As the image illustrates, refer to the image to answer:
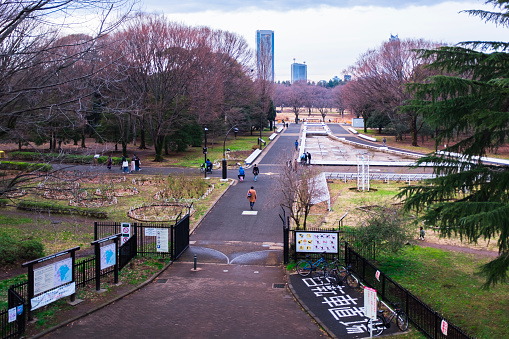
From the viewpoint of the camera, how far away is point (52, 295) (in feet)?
39.5

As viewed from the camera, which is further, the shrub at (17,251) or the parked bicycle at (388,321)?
the shrub at (17,251)

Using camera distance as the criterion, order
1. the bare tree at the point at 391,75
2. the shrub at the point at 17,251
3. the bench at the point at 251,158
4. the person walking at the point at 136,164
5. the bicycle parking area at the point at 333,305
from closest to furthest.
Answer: the bicycle parking area at the point at 333,305
the shrub at the point at 17,251
the person walking at the point at 136,164
the bench at the point at 251,158
the bare tree at the point at 391,75

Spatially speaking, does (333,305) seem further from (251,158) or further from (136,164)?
(251,158)

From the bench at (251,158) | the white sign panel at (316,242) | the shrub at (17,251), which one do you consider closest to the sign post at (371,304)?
the white sign panel at (316,242)

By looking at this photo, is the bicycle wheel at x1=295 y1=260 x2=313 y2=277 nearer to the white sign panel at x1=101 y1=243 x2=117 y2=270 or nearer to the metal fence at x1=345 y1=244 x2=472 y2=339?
the metal fence at x1=345 y1=244 x2=472 y2=339

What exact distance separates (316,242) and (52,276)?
9.27 meters

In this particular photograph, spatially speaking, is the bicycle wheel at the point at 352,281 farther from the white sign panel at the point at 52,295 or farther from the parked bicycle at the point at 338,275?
the white sign panel at the point at 52,295

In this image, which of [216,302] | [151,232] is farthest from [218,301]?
[151,232]

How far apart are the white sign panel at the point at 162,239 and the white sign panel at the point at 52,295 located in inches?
206

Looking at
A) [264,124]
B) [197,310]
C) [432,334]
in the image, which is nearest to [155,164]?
[197,310]

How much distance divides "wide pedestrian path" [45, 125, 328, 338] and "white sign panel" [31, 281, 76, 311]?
0.81 meters

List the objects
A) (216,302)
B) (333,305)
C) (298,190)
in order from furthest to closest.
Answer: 1. (298,190)
2. (216,302)
3. (333,305)

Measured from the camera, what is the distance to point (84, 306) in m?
13.0

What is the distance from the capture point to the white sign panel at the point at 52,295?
11.5 meters
